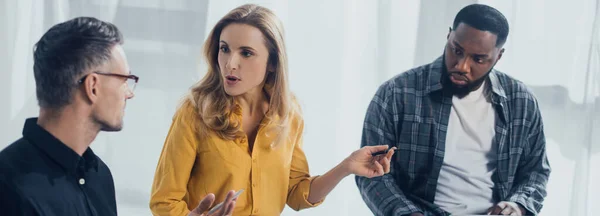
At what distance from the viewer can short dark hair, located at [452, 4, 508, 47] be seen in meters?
2.42

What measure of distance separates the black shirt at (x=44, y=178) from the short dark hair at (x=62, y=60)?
0.23 ft

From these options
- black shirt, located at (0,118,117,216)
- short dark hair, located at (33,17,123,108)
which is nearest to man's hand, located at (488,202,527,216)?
black shirt, located at (0,118,117,216)

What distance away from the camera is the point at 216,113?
2.12 m

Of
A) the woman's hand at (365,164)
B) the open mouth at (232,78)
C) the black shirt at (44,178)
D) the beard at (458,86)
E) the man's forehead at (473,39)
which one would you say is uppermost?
the man's forehead at (473,39)

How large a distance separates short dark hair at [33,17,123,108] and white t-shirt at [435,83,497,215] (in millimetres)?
1280

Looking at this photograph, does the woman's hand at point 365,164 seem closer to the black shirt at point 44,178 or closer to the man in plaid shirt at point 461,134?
the man in plaid shirt at point 461,134

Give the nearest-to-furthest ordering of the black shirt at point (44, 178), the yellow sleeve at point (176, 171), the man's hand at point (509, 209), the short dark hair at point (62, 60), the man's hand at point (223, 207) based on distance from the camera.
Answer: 1. the black shirt at point (44, 178)
2. the short dark hair at point (62, 60)
3. the man's hand at point (223, 207)
4. the yellow sleeve at point (176, 171)
5. the man's hand at point (509, 209)

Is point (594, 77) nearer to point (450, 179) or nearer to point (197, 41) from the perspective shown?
point (450, 179)

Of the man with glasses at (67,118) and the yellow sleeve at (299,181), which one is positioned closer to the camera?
the man with glasses at (67,118)

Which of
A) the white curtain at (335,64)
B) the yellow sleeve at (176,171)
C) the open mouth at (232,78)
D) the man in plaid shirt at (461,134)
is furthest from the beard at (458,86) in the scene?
the yellow sleeve at (176,171)

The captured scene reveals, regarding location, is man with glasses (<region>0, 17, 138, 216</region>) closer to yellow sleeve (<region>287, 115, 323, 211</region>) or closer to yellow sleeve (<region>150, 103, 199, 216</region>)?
yellow sleeve (<region>150, 103, 199, 216</region>)

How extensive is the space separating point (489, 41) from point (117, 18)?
1.23m

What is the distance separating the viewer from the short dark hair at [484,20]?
2.42 meters

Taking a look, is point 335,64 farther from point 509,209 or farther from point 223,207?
point 223,207
